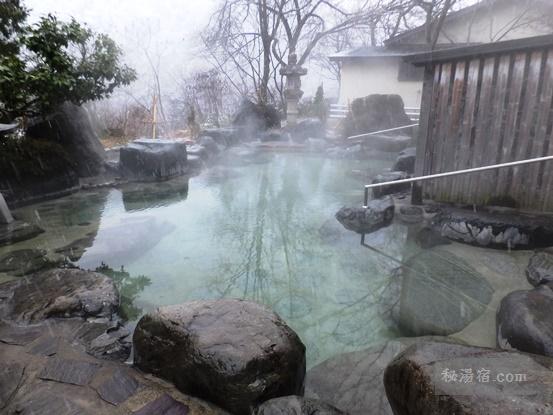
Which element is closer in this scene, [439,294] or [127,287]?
[439,294]

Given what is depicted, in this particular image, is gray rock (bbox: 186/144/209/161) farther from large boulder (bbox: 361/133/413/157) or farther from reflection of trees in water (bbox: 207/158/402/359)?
large boulder (bbox: 361/133/413/157)

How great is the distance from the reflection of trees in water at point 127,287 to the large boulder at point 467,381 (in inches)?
99.9

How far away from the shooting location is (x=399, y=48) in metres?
18.7

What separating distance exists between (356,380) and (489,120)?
4.31 m

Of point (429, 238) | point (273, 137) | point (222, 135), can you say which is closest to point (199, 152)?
point (222, 135)

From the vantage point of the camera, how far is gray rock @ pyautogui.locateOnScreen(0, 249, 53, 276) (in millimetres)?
4336

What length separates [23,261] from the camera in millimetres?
4566

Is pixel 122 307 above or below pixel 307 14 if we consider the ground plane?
below

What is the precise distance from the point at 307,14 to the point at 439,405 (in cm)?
2221

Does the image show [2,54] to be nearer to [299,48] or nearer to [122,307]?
[122,307]

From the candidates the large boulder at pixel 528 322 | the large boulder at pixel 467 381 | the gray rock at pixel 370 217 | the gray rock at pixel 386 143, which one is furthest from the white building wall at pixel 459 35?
the large boulder at pixel 467 381

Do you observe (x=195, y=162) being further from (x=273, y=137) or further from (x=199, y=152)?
(x=273, y=137)

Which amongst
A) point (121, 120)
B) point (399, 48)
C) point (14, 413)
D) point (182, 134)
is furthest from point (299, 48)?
point (14, 413)

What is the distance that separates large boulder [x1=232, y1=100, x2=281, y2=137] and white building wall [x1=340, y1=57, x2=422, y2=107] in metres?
4.65
